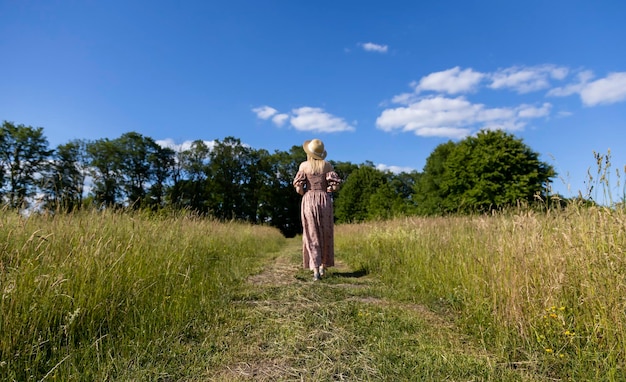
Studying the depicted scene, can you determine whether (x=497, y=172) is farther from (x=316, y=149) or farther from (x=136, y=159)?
(x=136, y=159)

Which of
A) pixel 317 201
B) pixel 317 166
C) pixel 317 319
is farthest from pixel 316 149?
pixel 317 319

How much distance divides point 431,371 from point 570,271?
1522mm

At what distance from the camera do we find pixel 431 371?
2195 millimetres

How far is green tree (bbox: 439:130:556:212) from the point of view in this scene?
19.9m

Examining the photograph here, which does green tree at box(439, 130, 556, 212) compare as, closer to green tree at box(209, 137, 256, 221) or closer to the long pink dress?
the long pink dress

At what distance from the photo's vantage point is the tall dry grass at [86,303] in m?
Answer: 2.15

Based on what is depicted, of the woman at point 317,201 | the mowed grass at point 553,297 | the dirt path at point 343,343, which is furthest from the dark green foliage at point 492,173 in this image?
the dirt path at point 343,343

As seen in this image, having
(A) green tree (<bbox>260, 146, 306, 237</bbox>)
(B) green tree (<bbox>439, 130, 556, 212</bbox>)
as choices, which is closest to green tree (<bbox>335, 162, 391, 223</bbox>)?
(A) green tree (<bbox>260, 146, 306, 237</bbox>)

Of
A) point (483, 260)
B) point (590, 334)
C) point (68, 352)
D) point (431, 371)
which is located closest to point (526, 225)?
point (483, 260)

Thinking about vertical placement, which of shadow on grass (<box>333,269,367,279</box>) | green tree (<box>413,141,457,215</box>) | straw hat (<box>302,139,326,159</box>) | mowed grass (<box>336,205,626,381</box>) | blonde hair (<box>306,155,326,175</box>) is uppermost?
green tree (<box>413,141,457,215</box>)

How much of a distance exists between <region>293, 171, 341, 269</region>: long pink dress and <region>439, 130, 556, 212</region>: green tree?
15.2m

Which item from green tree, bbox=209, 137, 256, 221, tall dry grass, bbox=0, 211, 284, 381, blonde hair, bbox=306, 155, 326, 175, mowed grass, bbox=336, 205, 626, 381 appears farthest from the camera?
green tree, bbox=209, 137, 256, 221

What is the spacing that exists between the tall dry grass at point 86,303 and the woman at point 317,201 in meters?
A: 2.16

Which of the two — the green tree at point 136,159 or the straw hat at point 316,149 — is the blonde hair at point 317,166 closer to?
the straw hat at point 316,149
